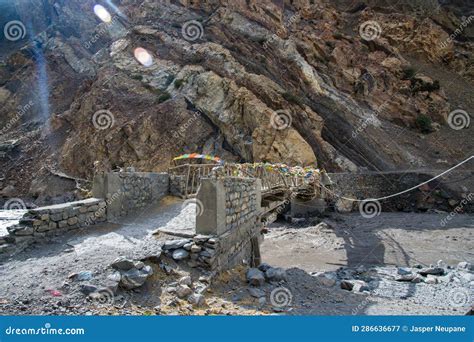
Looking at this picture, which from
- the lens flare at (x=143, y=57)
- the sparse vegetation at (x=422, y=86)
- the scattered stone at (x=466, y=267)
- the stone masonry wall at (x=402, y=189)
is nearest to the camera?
the scattered stone at (x=466, y=267)

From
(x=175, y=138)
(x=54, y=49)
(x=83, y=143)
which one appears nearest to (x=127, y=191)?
(x=175, y=138)

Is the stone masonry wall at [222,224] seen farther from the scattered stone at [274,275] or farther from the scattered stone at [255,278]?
the scattered stone at [274,275]

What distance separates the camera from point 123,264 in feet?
13.9

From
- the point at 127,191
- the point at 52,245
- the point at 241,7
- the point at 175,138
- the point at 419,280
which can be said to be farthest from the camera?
the point at 241,7

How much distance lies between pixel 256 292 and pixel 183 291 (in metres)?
1.42

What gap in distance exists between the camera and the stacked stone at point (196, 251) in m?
4.87

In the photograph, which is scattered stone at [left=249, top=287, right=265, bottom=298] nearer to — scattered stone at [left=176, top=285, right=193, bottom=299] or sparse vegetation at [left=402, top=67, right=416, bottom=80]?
scattered stone at [left=176, top=285, right=193, bottom=299]

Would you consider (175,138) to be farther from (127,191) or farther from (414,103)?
(414,103)

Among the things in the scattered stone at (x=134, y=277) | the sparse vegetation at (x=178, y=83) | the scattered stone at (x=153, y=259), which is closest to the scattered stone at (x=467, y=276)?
the scattered stone at (x=153, y=259)

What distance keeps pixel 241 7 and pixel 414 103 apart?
18.0 metres

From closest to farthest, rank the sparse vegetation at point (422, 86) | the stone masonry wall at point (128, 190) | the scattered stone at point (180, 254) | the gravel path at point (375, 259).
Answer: the scattered stone at point (180, 254) → the gravel path at point (375, 259) → the stone masonry wall at point (128, 190) → the sparse vegetation at point (422, 86)

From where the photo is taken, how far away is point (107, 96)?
23750mm

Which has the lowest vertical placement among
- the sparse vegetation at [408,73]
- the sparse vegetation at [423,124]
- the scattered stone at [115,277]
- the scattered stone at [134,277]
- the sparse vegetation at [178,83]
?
the scattered stone at [134,277]

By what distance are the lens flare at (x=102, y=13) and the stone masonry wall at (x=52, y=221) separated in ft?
106
